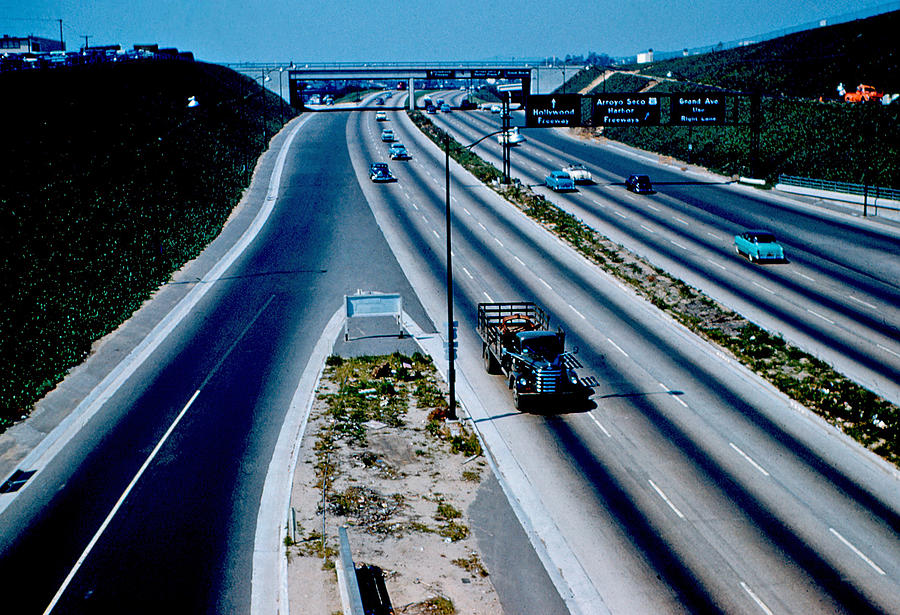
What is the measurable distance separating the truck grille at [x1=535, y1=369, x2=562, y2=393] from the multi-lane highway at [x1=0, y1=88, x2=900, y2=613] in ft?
2.99

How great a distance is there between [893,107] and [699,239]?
3598 centimetres

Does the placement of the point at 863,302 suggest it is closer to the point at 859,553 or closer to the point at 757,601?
the point at 859,553

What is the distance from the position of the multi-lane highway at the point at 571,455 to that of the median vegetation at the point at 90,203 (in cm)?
399

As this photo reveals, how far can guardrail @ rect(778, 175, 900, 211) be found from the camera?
58.3 metres

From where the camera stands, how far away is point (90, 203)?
47.4 m

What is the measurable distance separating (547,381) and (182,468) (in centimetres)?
1187

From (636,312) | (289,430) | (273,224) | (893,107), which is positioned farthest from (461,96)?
(289,430)

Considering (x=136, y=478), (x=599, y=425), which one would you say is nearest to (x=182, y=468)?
(x=136, y=478)

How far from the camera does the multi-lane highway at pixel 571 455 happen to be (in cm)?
1741

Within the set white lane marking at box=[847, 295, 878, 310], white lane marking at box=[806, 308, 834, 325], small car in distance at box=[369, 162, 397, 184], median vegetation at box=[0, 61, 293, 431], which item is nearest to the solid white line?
median vegetation at box=[0, 61, 293, 431]

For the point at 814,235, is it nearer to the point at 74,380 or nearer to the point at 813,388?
the point at 813,388

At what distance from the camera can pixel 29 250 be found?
128 feet

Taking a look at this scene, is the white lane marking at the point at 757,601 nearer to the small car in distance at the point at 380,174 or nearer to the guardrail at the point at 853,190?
the guardrail at the point at 853,190

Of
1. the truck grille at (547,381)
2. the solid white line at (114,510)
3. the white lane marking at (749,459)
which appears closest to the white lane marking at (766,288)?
the white lane marking at (749,459)
